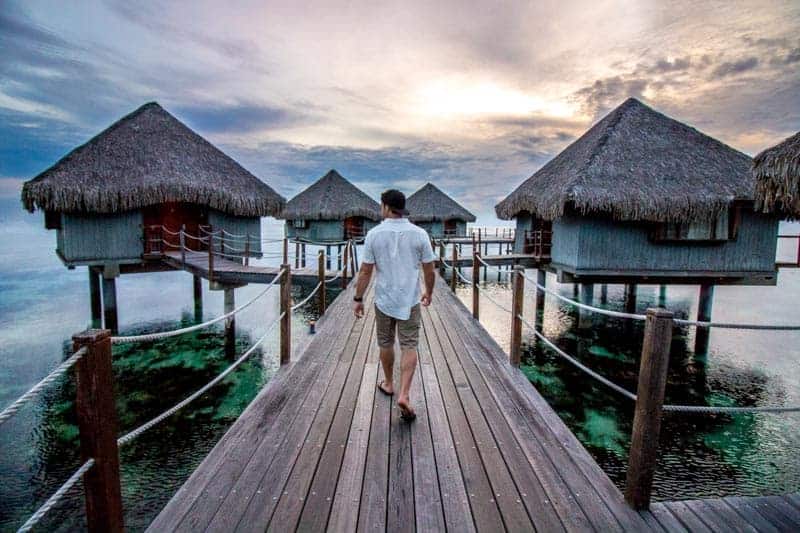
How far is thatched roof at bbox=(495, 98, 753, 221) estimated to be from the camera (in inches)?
428

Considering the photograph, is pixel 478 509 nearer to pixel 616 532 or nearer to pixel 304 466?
pixel 616 532

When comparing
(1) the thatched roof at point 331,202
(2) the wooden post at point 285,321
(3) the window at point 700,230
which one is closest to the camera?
(2) the wooden post at point 285,321

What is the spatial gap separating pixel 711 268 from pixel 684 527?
1248 centimetres

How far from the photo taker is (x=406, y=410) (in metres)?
3.11

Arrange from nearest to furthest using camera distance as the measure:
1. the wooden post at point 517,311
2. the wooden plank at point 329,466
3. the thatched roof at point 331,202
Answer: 1. the wooden plank at point 329,466
2. the wooden post at point 517,311
3. the thatched roof at point 331,202

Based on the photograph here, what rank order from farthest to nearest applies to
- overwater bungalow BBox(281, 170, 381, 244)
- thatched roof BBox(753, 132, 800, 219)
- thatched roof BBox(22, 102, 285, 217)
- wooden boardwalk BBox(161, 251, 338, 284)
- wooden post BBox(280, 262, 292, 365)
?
overwater bungalow BBox(281, 170, 381, 244) < thatched roof BBox(22, 102, 285, 217) < wooden boardwalk BBox(161, 251, 338, 284) < thatched roof BBox(753, 132, 800, 219) < wooden post BBox(280, 262, 292, 365)

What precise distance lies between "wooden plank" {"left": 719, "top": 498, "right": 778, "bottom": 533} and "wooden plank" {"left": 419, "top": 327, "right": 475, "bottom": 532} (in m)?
1.47

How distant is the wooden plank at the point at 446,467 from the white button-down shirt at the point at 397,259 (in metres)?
0.85

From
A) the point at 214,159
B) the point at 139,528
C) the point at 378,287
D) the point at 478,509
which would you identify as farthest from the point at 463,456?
the point at 214,159

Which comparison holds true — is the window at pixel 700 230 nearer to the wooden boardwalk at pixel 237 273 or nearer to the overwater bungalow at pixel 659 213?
the overwater bungalow at pixel 659 213

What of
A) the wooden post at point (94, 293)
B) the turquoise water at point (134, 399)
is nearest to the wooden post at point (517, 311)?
the turquoise water at point (134, 399)

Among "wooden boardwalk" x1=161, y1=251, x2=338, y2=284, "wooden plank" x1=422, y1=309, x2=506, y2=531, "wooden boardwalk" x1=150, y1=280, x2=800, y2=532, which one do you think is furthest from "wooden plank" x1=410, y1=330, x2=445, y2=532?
"wooden boardwalk" x1=161, y1=251, x2=338, y2=284

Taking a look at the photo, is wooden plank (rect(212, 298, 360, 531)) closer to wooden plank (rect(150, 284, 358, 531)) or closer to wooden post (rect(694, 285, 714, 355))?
wooden plank (rect(150, 284, 358, 531))

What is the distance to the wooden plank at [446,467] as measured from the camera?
2.05 metres
